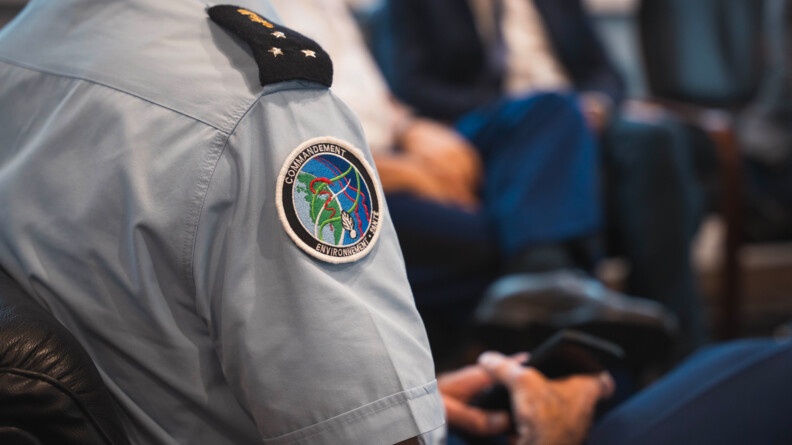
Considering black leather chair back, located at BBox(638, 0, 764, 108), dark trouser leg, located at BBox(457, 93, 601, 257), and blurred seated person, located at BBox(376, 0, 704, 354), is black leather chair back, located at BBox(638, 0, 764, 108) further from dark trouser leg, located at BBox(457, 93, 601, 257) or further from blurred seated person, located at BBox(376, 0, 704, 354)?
dark trouser leg, located at BBox(457, 93, 601, 257)

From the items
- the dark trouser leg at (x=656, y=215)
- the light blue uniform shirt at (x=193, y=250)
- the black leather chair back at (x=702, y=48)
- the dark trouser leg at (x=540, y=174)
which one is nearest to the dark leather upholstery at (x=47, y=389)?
the light blue uniform shirt at (x=193, y=250)

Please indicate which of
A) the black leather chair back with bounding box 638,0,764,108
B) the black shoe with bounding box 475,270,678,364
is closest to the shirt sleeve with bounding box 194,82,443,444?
the black shoe with bounding box 475,270,678,364

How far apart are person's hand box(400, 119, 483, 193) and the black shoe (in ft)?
1.17

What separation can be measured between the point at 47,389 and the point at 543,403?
1.39ft

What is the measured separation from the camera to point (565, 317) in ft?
4.21

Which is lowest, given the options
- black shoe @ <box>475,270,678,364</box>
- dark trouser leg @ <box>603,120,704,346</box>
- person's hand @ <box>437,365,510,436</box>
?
dark trouser leg @ <box>603,120,704,346</box>

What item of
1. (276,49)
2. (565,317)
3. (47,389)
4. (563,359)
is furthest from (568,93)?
(47,389)

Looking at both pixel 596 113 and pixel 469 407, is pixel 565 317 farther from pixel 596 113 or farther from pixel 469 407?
pixel 596 113

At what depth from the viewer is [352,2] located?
244 cm

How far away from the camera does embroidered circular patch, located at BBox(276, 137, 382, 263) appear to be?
510mm

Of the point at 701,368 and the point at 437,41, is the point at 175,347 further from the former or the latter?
the point at 437,41

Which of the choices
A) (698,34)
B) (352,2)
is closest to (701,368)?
(352,2)

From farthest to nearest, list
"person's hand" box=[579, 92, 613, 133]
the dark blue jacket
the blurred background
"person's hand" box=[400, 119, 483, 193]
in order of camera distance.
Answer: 1. the blurred background
2. the dark blue jacket
3. "person's hand" box=[579, 92, 613, 133]
4. "person's hand" box=[400, 119, 483, 193]

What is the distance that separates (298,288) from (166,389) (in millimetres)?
140
